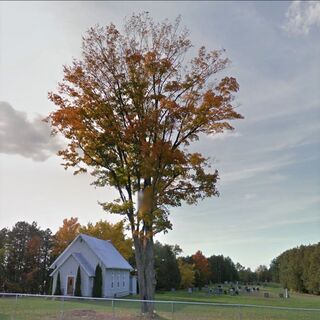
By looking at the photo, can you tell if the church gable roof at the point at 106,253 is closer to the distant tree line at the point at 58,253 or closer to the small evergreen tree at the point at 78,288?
the small evergreen tree at the point at 78,288

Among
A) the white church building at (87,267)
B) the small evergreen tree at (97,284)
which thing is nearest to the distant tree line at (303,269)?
the white church building at (87,267)

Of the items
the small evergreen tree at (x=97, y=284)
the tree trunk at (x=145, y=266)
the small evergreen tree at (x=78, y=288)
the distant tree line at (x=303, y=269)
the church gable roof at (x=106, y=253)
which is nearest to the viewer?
the tree trunk at (x=145, y=266)

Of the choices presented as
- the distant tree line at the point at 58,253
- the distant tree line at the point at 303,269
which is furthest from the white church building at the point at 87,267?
→ the distant tree line at the point at 303,269

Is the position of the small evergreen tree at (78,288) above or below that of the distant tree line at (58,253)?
below

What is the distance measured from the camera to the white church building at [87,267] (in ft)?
128

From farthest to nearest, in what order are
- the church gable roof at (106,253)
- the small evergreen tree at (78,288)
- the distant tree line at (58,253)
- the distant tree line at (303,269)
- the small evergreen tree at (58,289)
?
the distant tree line at (303,269)
the distant tree line at (58,253)
the church gable roof at (106,253)
the small evergreen tree at (58,289)
the small evergreen tree at (78,288)

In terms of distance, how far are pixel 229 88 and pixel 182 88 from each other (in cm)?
247

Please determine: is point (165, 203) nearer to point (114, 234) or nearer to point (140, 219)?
point (140, 219)

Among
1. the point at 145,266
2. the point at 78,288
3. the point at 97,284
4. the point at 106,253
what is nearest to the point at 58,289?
the point at 78,288

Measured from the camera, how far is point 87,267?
1576 inches

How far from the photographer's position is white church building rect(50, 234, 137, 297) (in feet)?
128

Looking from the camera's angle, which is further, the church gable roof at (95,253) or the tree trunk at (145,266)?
the church gable roof at (95,253)

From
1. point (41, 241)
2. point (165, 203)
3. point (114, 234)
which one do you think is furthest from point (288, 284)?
point (165, 203)

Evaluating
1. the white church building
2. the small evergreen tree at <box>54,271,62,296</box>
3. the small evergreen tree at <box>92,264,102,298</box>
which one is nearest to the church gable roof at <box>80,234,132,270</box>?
the white church building
